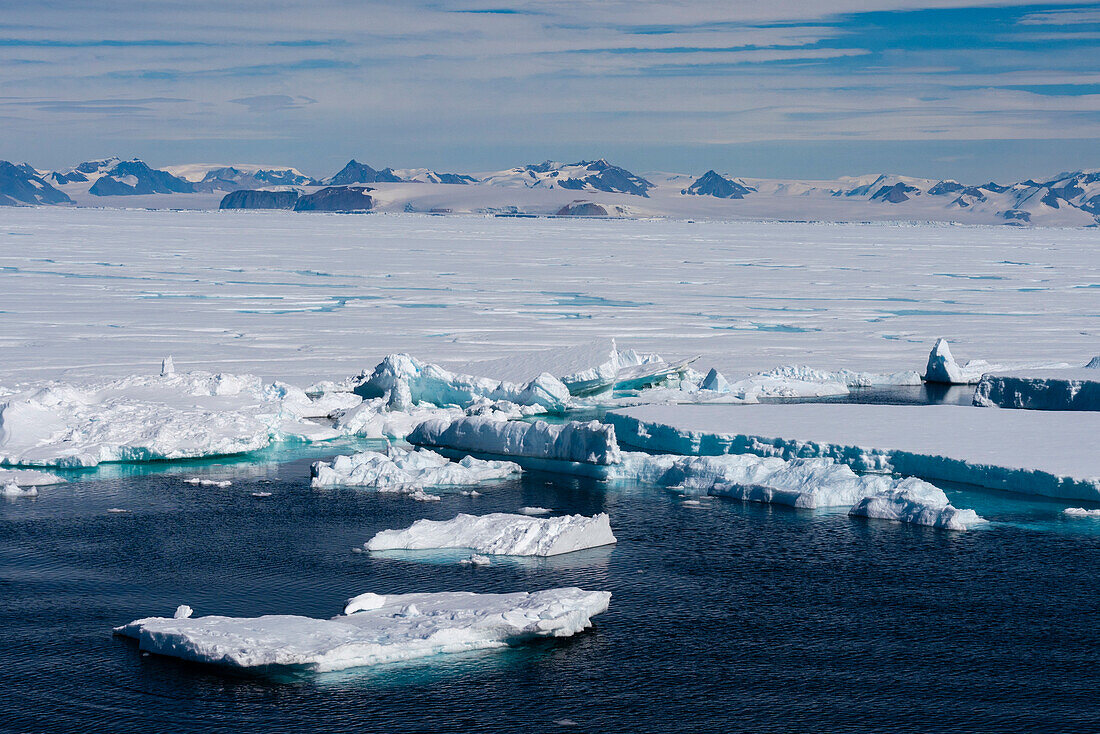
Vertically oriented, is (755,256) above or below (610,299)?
above

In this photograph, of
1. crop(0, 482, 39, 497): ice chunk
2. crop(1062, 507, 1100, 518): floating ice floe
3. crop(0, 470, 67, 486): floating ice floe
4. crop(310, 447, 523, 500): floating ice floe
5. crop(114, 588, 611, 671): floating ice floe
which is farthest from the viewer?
crop(310, 447, 523, 500): floating ice floe

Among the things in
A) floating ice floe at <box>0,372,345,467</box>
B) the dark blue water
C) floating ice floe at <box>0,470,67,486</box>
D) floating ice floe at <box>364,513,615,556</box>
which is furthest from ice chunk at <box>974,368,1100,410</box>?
floating ice floe at <box>0,470,67,486</box>

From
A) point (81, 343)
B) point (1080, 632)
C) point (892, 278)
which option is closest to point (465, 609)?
point (1080, 632)

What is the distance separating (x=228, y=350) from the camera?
23.2m

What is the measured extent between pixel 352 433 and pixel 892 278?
3147 cm

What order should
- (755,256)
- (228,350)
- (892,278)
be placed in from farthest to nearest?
(755,256)
(892,278)
(228,350)

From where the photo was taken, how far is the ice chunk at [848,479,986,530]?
12.2 metres

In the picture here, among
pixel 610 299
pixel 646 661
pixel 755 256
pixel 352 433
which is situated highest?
pixel 755 256

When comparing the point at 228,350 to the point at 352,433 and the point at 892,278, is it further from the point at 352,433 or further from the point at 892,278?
the point at 892,278

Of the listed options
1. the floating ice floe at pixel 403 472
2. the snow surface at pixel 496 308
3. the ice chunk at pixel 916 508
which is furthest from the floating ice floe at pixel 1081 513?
the snow surface at pixel 496 308

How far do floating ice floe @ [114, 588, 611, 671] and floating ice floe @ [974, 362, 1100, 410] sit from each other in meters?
11.6

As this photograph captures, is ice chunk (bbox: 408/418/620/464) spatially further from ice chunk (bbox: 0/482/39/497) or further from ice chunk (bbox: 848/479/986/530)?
ice chunk (bbox: 0/482/39/497)

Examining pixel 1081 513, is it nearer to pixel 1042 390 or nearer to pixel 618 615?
pixel 618 615

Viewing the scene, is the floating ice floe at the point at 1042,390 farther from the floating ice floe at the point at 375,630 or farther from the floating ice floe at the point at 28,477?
the floating ice floe at the point at 28,477
